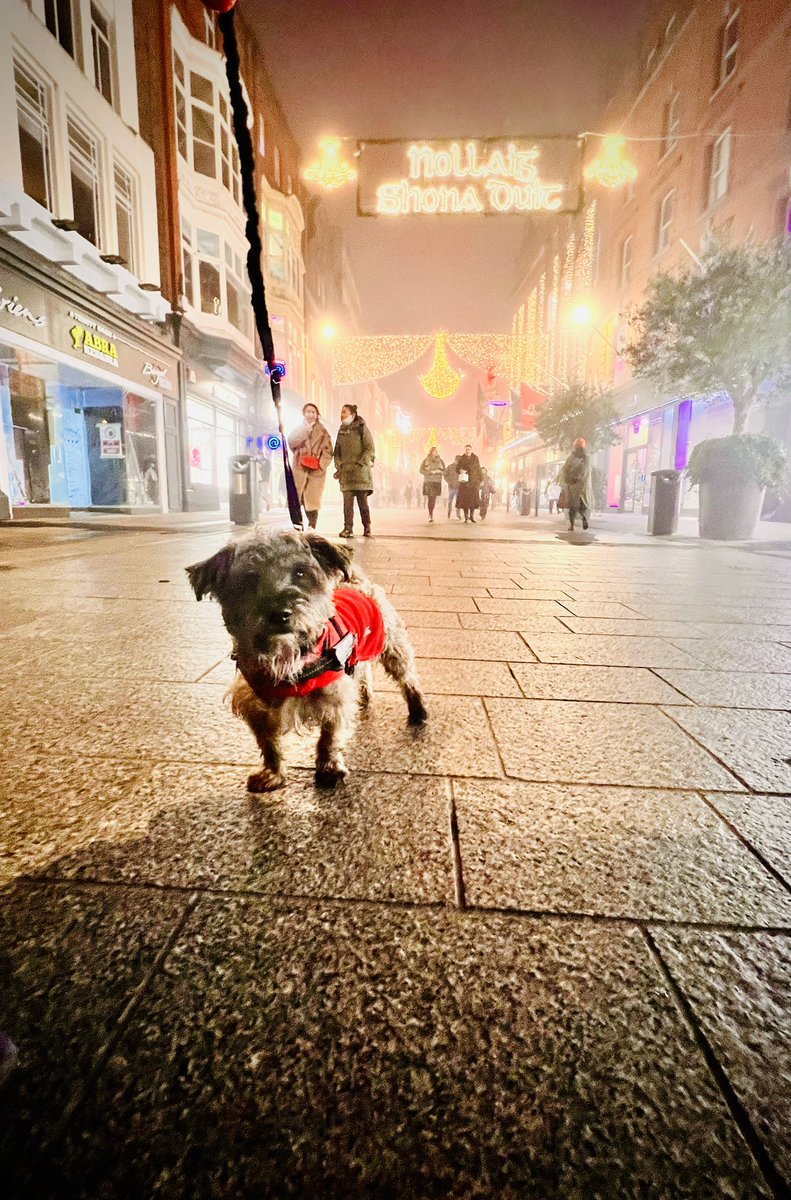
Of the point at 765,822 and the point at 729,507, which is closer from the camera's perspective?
the point at 765,822

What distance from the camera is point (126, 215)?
14.6 metres

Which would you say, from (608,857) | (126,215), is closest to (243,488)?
(126,215)

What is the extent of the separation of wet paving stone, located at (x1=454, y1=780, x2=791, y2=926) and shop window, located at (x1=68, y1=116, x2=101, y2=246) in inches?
575

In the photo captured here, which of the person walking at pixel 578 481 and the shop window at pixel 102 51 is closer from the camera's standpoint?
the shop window at pixel 102 51

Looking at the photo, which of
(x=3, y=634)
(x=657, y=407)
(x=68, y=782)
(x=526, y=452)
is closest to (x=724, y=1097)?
(x=68, y=782)

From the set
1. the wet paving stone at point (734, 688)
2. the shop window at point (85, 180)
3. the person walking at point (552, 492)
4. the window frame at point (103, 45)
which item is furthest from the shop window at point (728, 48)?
the wet paving stone at point (734, 688)

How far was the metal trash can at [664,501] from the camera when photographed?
1190 centimetres

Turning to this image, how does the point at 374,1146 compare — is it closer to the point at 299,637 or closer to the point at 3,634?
the point at 299,637

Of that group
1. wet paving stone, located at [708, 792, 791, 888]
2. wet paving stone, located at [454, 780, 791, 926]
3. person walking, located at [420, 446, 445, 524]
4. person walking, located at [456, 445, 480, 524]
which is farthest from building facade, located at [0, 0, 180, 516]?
wet paving stone, located at [708, 792, 791, 888]

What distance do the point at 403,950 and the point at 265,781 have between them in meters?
0.84

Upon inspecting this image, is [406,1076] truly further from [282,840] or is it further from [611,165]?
[611,165]

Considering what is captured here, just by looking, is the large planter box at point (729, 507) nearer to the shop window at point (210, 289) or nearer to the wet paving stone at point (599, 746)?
the wet paving stone at point (599, 746)

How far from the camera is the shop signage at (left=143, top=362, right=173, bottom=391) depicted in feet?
50.7

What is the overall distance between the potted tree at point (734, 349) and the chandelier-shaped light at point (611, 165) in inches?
113
